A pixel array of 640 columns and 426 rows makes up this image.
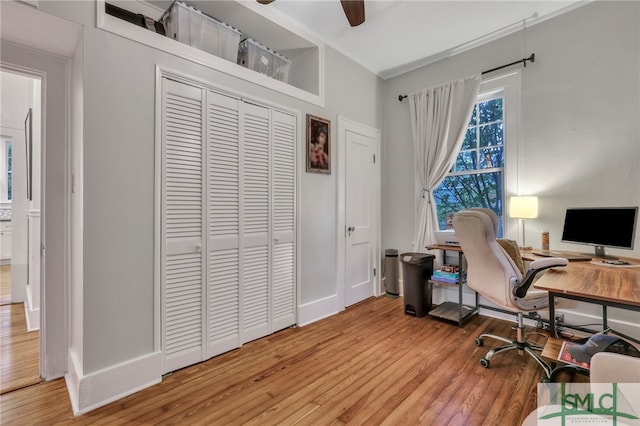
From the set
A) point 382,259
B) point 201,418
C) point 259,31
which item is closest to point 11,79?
point 259,31

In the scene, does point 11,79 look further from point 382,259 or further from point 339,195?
point 382,259

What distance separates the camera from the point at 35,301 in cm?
272

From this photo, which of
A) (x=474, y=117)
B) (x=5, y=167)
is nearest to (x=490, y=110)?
(x=474, y=117)

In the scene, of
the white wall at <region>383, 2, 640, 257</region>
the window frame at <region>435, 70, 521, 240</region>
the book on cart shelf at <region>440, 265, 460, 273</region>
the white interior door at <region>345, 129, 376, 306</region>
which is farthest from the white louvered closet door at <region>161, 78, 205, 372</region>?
the white wall at <region>383, 2, 640, 257</region>

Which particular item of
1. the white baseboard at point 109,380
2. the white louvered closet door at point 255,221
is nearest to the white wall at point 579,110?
the white louvered closet door at point 255,221

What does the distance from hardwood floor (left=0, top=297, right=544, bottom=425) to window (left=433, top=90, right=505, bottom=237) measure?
A: 152 centimetres

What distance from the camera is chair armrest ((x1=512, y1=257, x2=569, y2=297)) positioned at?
1.80 meters

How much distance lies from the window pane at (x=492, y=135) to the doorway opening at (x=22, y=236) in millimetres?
4054

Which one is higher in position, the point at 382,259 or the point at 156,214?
the point at 156,214

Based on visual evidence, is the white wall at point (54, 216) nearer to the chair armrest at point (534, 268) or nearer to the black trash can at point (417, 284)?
the black trash can at point (417, 284)

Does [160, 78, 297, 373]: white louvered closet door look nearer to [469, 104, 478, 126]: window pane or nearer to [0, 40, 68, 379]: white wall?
[0, 40, 68, 379]: white wall

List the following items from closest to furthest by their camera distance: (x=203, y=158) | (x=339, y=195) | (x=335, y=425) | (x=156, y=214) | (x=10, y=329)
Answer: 1. (x=335, y=425)
2. (x=156, y=214)
3. (x=203, y=158)
4. (x=10, y=329)
5. (x=339, y=195)

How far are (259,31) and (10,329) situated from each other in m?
3.70

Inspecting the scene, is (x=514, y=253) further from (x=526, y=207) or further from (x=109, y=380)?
(x=109, y=380)
